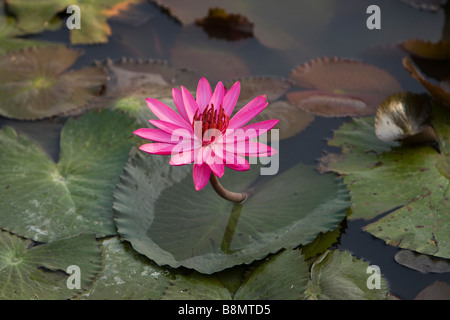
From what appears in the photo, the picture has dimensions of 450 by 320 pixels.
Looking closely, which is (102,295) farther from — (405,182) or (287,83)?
(287,83)

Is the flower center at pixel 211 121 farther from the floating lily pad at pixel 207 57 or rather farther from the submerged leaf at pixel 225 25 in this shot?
the submerged leaf at pixel 225 25

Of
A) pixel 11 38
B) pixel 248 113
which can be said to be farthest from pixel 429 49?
pixel 11 38

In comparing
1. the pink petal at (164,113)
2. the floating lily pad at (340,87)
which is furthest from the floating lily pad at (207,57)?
the pink petal at (164,113)

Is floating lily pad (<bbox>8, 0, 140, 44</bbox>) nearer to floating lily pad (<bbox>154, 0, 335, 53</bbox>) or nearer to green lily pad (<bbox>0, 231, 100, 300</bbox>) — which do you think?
floating lily pad (<bbox>154, 0, 335, 53</bbox>)
